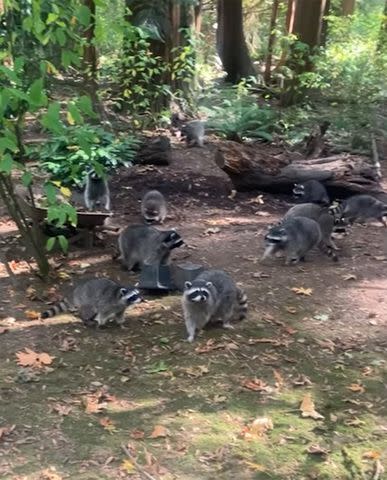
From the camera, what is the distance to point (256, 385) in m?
5.18

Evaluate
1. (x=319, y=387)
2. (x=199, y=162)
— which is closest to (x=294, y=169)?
(x=199, y=162)

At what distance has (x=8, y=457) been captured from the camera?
4.22 metres

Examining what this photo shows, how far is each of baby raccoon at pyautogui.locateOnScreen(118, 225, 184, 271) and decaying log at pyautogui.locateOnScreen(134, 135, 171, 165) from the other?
3896 mm

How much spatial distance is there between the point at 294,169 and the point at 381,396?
555cm

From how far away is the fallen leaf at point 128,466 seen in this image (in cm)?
412

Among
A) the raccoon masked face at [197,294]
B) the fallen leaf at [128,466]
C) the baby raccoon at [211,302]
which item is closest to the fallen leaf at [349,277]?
the baby raccoon at [211,302]

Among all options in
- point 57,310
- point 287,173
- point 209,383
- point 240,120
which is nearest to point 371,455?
point 209,383

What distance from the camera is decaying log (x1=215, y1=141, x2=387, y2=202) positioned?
390 inches

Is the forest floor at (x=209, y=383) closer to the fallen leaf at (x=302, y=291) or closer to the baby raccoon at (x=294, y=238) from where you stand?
the fallen leaf at (x=302, y=291)

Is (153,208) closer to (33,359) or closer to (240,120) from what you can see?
(33,359)

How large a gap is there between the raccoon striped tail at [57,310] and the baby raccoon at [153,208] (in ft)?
9.23

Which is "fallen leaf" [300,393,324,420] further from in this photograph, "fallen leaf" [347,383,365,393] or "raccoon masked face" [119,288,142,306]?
"raccoon masked face" [119,288,142,306]

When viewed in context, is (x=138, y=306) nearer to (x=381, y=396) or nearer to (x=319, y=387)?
(x=319, y=387)

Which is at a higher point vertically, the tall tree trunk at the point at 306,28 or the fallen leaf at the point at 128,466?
the tall tree trunk at the point at 306,28
